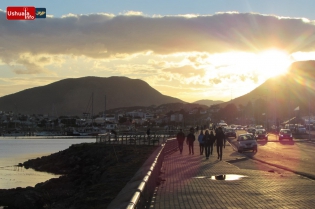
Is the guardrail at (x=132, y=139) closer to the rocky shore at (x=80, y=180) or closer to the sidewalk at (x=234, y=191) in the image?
the rocky shore at (x=80, y=180)

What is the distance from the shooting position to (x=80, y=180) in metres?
31.4

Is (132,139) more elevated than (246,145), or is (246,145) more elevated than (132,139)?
(132,139)

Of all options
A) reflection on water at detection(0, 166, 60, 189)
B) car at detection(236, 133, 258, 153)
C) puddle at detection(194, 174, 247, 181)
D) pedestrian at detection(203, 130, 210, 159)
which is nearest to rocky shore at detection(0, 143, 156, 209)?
reflection on water at detection(0, 166, 60, 189)

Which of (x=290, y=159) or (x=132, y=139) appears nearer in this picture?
(x=290, y=159)

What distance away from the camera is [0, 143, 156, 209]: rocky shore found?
15.7 metres

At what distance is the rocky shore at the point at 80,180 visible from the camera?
15.7m

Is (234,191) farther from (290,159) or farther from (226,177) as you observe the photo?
(290,159)

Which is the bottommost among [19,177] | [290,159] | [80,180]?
[19,177]

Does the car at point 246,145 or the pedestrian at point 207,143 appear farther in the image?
the car at point 246,145

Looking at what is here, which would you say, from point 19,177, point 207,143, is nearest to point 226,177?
point 207,143

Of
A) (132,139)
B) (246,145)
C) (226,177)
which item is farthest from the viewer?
(132,139)

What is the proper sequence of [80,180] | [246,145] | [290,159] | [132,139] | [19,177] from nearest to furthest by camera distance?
[290,159] < [80,180] < [246,145] < [19,177] < [132,139]

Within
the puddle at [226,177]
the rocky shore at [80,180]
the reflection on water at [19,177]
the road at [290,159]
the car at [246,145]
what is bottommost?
the reflection on water at [19,177]

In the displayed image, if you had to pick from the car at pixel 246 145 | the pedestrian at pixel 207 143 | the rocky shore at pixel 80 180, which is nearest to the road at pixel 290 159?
the car at pixel 246 145
